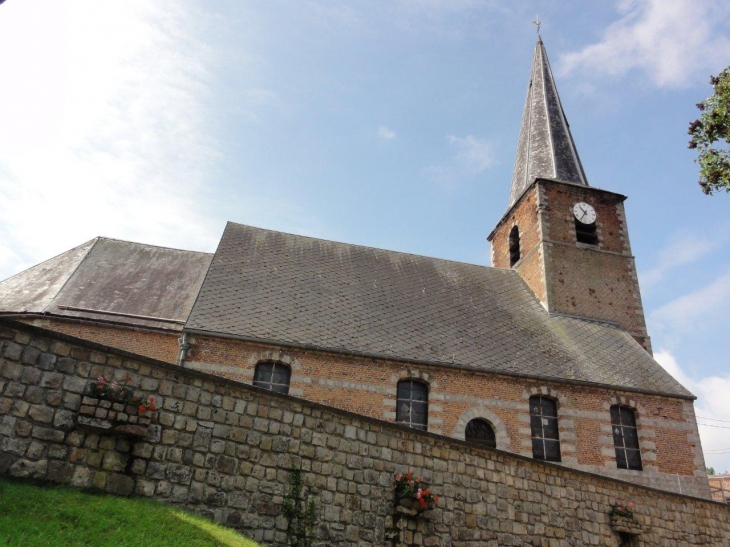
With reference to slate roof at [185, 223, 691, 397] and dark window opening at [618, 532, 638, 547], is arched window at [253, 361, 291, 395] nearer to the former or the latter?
slate roof at [185, 223, 691, 397]

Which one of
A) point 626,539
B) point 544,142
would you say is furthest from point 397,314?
point 544,142

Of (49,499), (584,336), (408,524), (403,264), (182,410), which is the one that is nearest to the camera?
(49,499)

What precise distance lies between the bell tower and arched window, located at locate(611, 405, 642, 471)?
13.1ft

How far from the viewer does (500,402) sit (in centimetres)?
1295

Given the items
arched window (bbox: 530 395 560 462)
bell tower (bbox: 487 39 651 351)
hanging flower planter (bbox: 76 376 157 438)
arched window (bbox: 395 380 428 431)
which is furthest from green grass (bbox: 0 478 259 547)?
bell tower (bbox: 487 39 651 351)

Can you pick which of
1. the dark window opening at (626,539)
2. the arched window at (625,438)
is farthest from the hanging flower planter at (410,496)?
the arched window at (625,438)

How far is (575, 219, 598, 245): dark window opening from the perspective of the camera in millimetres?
18969

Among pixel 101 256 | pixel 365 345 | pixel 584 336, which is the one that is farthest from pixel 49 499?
pixel 584 336

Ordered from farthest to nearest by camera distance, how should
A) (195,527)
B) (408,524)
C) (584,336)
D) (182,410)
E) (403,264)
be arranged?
(403,264) → (584,336) → (408,524) → (182,410) → (195,527)

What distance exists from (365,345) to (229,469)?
7047mm

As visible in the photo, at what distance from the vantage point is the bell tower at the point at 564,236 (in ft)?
57.2

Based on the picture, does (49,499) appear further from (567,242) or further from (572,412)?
(567,242)

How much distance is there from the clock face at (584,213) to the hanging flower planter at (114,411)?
17252mm

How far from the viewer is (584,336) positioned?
52.0 ft
